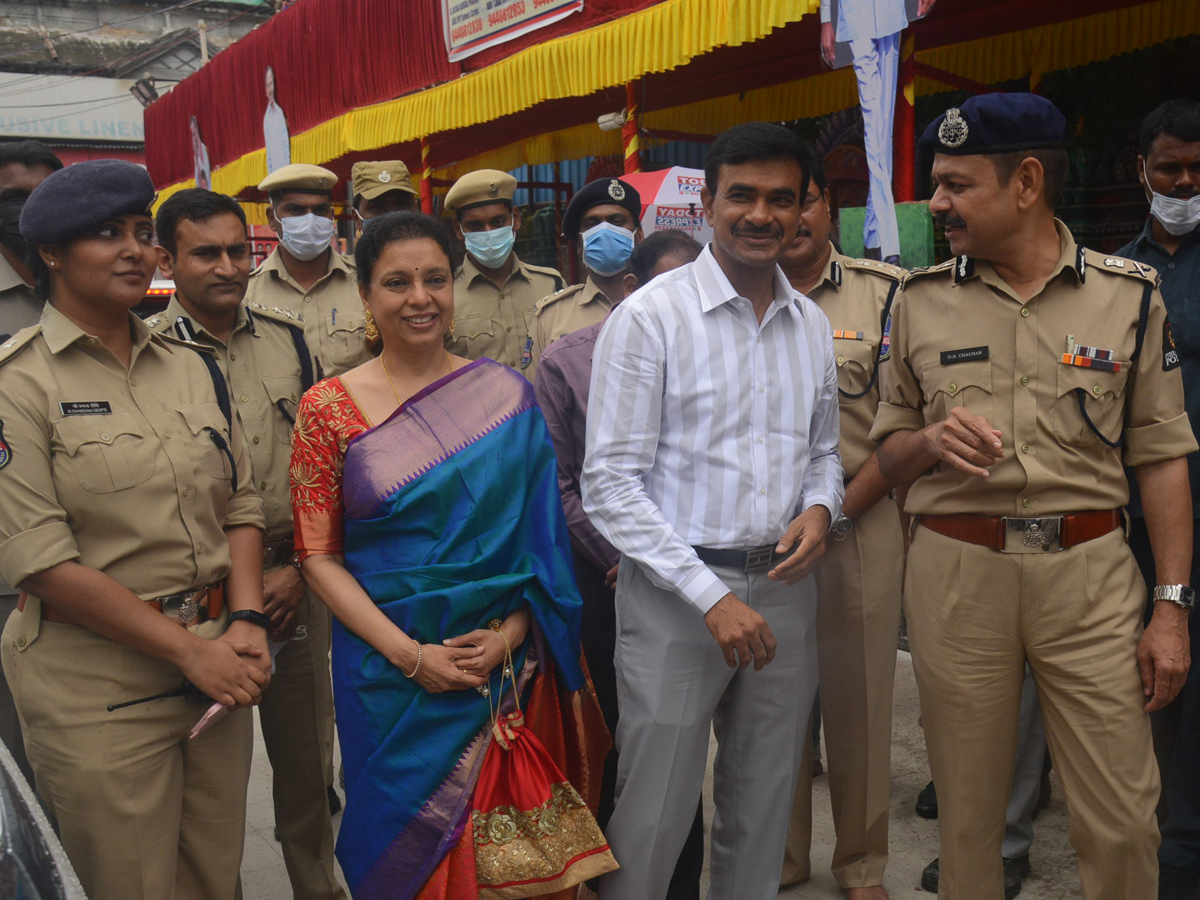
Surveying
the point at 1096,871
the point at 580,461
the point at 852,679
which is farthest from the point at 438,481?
the point at 1096,871

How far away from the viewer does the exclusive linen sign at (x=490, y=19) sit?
6941 millimetres

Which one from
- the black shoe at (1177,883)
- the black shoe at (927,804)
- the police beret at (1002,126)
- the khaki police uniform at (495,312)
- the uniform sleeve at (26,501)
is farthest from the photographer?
the khaki police uniform at (495,312)

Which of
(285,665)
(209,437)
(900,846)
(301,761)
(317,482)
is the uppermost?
(209,437)

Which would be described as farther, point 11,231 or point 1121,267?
point 11,231

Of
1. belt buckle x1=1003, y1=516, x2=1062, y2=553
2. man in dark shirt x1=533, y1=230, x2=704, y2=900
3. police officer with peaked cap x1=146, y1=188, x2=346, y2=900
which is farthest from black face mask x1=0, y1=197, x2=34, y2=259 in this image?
belt buckle x1=1003, y1=516, x2=1062, y2=553

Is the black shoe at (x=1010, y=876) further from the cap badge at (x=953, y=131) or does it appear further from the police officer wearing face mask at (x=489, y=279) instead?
the police officer wearing face mask at (x=489, y=279)

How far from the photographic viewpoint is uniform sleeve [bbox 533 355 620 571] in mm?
2805

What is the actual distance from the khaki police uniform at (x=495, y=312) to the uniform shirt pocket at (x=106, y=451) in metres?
2.28

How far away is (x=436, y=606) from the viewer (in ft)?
7.13

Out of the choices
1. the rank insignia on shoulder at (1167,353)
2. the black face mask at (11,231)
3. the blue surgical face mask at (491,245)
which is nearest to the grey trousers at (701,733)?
the rank insignia on shoulder at (1167,353)

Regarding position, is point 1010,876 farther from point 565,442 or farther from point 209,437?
point 209,437

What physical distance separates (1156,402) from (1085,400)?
0.17 metres

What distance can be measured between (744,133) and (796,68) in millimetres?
6000

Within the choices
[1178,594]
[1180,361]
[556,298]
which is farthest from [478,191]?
[1178,594]
